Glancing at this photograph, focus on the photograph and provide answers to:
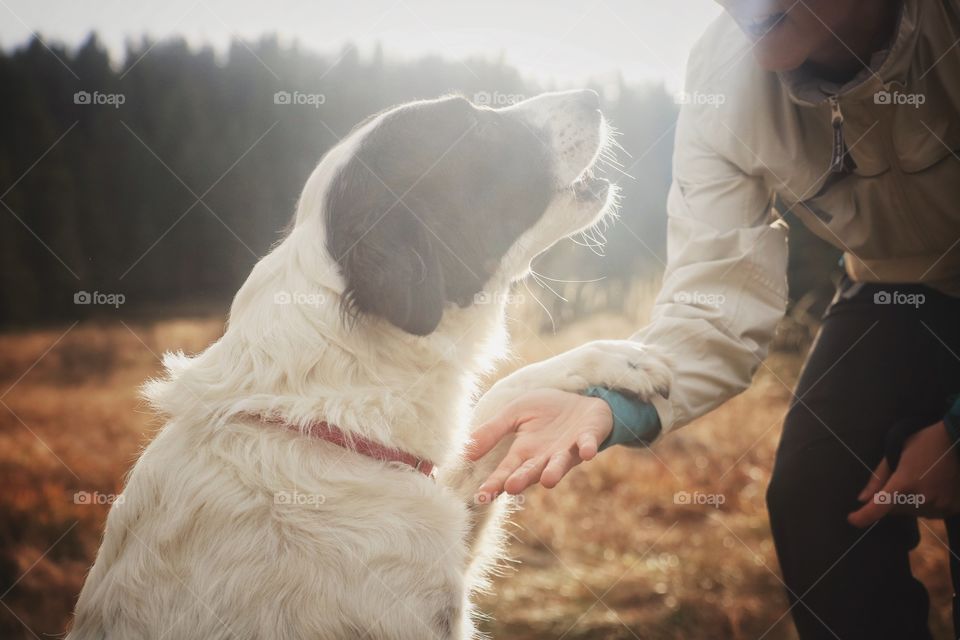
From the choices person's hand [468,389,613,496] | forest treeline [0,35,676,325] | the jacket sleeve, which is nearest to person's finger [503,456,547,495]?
person's hand [468,389,613,496]

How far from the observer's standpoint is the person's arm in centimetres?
230

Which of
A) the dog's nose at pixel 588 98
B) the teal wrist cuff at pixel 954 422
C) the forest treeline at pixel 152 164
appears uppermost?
the dog's nose at pixel 588 98

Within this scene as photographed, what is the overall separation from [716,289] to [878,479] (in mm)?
829

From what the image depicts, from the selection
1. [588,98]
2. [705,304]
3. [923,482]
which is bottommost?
[923,482]

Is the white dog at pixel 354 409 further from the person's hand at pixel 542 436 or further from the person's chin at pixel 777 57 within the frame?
the person's chin at pixel 777 57

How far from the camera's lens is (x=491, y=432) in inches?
91.6

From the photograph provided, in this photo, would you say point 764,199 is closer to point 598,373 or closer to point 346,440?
point 598,373

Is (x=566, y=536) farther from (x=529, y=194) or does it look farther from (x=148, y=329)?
(x=148, y=329)

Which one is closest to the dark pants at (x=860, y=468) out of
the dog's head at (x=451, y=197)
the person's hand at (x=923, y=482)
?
the person's hand at (x=923, y=482)

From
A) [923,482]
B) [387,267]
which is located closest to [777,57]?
[387,267]

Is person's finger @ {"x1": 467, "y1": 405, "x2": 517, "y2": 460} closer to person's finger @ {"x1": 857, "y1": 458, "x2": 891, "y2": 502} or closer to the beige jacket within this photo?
the beige jacket

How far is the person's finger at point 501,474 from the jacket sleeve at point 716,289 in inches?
20.2

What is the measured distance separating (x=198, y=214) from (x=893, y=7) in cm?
1346

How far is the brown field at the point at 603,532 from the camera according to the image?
3668mm
